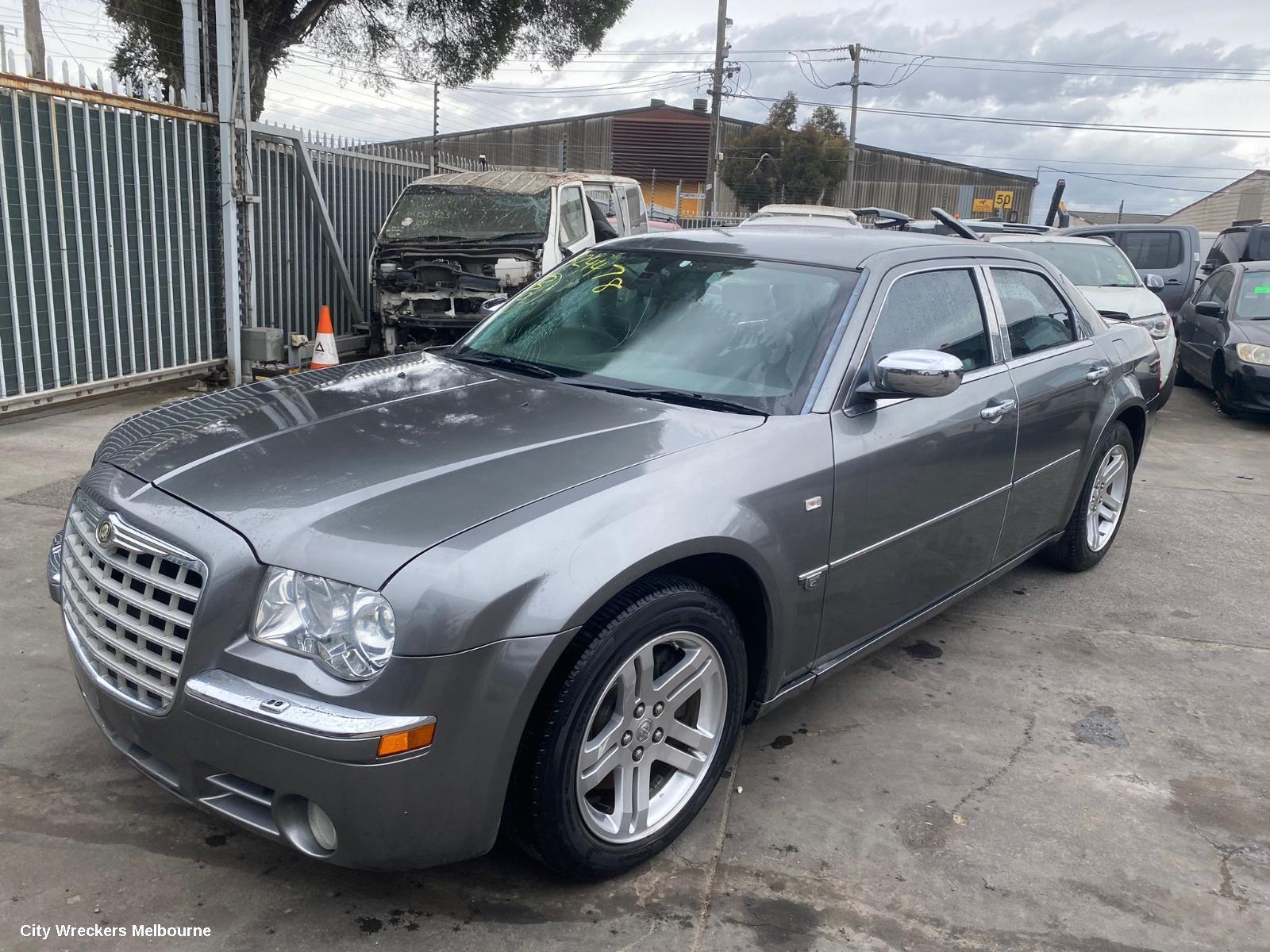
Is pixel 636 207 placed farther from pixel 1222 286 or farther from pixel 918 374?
pixel 918 374

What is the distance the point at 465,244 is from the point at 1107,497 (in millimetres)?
6353

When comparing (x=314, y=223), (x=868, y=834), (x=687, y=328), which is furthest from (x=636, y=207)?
(x=868, y=834)

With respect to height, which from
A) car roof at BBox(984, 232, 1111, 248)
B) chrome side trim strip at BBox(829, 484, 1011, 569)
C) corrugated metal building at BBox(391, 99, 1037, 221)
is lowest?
chrome side trim strip at BBox(829, 484, 1011, 569)

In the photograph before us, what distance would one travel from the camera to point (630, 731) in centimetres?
262

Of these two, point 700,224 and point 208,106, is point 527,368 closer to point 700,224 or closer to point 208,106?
point 208,106

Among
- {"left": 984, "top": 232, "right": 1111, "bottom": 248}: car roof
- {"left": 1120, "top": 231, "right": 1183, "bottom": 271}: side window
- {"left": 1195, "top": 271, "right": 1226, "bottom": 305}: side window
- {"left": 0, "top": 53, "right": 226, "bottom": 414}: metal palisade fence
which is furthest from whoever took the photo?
{"left": 1120, "top": 231, "right": 1183, "bottom": 271}: side window

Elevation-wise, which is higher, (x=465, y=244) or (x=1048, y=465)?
(x=465, y=244)

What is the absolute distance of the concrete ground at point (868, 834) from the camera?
2.50 metres

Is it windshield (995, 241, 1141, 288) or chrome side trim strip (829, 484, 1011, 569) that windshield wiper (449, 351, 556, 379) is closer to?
chrome side trim strip (829, 484, 1011, 569)

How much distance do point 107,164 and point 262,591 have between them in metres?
6.58

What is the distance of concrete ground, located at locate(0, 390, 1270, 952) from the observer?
2496 mm

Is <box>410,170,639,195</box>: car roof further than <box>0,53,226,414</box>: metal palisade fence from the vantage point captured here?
Yes

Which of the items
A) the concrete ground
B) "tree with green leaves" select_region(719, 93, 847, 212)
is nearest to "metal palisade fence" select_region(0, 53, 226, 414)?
the concrete ground

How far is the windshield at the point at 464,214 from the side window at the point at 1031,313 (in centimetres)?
613
